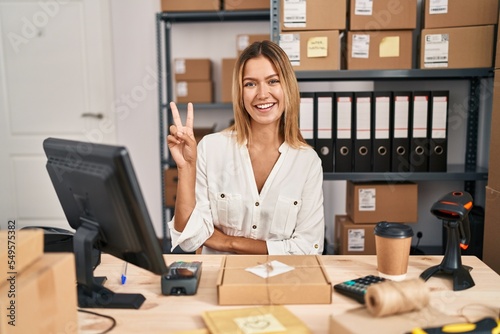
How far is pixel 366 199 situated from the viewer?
83.4 inches

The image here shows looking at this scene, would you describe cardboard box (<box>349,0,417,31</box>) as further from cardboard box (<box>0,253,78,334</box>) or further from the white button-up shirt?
cardboard box (<box>0,253,78,334</box>)

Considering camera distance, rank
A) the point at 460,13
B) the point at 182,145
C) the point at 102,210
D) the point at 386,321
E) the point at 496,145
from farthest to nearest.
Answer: the point at 460,13, the point at 496,145, the point at 182,145, the point at 102,210, the point at 386,321

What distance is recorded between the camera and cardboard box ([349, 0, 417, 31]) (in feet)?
6.50

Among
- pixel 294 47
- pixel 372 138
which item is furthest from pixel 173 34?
pixel 372 138

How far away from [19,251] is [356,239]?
1694mm

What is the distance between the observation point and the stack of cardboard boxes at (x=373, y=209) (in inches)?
82.7

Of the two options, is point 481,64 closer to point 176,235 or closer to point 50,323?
point 176,235

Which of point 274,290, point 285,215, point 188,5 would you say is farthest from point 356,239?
point 188,5

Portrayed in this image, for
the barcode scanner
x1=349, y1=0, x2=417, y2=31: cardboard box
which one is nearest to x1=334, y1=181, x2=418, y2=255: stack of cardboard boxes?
x1=349, y1=0, x2=417, y2=31: cardboard box

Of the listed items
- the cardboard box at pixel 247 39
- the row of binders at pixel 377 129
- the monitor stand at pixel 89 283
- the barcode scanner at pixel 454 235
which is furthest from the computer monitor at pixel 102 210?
the cardboard box at pixel 247 39

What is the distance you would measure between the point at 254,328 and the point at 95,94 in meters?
2.83

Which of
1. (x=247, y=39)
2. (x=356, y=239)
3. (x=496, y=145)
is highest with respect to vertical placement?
(x=247, y=39)

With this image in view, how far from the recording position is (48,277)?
2.21 ft

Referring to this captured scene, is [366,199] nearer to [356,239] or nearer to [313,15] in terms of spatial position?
[356,239]
